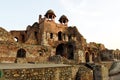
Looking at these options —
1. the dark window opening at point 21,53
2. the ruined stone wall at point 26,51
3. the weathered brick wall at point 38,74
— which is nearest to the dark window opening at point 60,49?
the ruined stone wall at point 26,51

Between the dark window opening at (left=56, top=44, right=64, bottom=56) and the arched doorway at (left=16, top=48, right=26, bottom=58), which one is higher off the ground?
the dark window opening at (left=56, top=44, right=64, bottom=56)

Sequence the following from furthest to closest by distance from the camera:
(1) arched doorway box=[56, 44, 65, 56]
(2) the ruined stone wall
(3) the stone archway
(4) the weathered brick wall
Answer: (1) arched doorway box=[56, 44, 65, 56] → (3) the stone archway → (2) the ruined stone wall → (4) the weathered brick wall

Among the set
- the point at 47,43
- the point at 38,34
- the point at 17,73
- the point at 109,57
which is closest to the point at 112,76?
the point at 17,73

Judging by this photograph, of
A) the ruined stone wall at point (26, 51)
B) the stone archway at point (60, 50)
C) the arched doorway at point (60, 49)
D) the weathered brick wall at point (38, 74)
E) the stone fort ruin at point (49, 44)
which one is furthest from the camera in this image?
the arched doorway at point (60, 49)

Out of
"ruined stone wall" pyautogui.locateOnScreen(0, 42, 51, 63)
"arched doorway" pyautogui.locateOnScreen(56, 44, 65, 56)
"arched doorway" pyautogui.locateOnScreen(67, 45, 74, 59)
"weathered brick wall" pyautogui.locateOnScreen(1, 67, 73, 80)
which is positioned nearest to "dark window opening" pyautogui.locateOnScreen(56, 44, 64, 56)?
"arched doorway" pyautogui.locateOnScreen(56, 44, 65, 56)

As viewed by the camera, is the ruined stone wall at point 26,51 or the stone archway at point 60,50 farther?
the stone archway at point 60,50

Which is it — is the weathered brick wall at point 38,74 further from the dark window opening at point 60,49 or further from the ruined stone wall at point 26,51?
the dark window opening at point 60,49

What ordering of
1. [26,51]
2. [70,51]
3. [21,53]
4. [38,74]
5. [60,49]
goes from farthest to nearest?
[60,49] → [70,51] → [21,53] → [26,51] → [38,74]

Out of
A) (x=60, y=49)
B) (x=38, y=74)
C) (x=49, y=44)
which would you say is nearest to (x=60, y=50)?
(x=60, y=49)

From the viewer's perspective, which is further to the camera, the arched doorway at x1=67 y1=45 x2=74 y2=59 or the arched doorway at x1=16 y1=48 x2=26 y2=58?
the arched doorway at x1=67 y1=45 x2=74 y2=59

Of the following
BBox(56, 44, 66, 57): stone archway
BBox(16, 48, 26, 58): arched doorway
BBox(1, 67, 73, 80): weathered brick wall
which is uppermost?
BBox(56, 44, 66, 57): stone archway

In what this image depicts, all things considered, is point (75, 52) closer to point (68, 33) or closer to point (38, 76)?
point (68, 33)

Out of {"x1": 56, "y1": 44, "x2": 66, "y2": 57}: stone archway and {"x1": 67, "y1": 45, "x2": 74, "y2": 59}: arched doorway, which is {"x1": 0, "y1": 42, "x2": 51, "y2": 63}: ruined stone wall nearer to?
{"x1": 67, "y1": 45, "x2": 74, "y2": 59}: arched doorway

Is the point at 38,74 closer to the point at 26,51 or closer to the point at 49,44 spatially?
the point at 26,51
